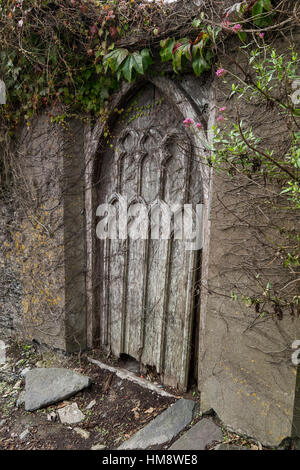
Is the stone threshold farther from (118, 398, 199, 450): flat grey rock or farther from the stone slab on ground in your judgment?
the stone slab on ground

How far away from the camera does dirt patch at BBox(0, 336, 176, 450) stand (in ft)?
7.91

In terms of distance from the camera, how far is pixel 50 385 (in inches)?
112

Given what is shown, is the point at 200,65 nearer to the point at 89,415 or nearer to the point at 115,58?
the point at 115,58

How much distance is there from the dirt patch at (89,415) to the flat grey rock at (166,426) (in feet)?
0.42

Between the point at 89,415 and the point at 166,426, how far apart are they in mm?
698

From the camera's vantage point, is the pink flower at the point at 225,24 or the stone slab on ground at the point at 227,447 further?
the stone slab on ground at the point at 227,447

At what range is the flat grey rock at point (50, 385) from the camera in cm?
274

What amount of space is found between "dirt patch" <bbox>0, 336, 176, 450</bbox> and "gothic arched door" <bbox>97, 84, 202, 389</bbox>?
11.0 inches

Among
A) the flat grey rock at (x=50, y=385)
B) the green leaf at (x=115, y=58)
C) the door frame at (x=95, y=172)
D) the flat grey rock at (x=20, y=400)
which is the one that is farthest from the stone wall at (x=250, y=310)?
the flat grey rock at (x=20, y=400)

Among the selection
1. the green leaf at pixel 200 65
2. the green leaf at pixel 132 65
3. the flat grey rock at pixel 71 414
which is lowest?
the flat grey rock at pixel 71 414

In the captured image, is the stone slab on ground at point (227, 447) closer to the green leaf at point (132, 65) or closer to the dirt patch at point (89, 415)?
the dirt patch at point (89, 415)

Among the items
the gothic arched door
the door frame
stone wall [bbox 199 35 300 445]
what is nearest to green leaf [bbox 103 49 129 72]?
the door frame

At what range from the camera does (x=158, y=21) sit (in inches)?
89.4

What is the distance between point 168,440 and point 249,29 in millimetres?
2618
